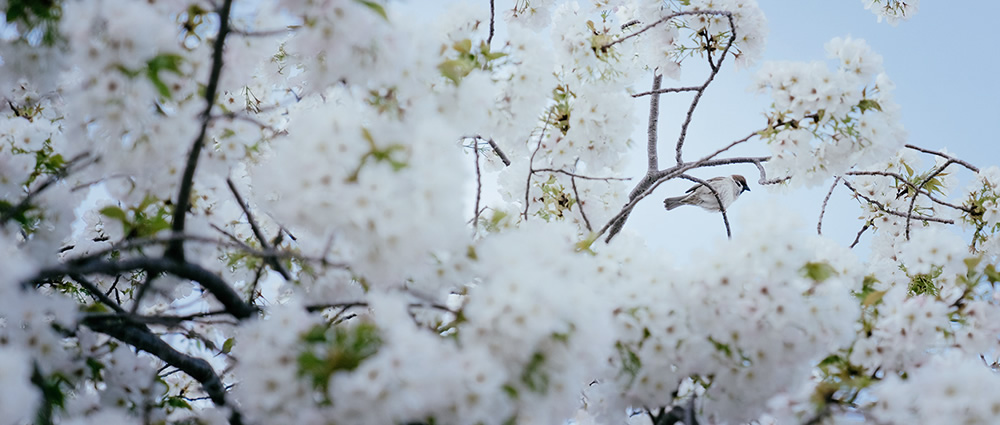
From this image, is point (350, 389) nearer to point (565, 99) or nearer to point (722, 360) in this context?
point (722, 360)

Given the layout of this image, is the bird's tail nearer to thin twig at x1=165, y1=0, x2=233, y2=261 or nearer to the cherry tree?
the cherry tree

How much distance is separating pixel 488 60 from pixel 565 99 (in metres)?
0.62

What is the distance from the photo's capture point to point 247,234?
3.35 m

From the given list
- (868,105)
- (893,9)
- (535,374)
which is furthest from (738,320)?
(893,9)

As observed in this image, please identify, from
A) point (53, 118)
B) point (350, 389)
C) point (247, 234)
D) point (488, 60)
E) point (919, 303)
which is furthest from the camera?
point (53, 118)

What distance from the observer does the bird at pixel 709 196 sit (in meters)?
5.63

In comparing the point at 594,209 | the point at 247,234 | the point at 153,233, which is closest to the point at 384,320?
the point at 153,233

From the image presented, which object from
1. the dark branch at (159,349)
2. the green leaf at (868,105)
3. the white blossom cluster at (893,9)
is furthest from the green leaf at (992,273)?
the white blossom cluster at (893,9)

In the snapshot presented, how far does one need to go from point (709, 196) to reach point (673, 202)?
1.05 feet

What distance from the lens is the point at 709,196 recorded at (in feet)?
18.6

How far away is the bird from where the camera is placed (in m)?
5.63

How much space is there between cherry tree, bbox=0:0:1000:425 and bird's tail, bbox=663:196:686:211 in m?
2.90

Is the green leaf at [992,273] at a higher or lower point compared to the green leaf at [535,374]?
higher

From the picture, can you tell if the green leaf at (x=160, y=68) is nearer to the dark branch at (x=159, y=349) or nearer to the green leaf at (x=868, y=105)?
the dark branch at (x=159, y=349)
